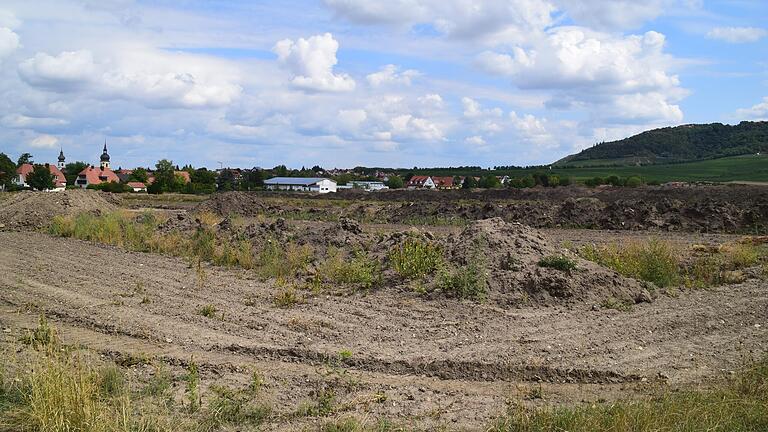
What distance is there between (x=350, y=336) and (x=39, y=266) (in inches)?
399

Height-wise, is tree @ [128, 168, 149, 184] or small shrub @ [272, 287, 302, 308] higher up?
tree @ [128, 168, 149, 184]

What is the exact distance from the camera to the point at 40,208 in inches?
1160

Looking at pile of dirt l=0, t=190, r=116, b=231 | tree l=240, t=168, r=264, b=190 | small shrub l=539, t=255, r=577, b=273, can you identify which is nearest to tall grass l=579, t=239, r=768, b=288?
small shrub l=539, t=255, r=577, b=273

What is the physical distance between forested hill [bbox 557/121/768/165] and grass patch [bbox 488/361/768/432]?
12238cm

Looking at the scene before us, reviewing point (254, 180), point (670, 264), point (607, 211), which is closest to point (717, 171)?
point (607, 211)

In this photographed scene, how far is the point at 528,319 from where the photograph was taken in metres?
10.6

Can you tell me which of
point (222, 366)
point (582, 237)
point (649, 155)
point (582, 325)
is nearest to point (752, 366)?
point (582, 325)

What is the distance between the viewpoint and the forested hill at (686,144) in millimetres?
121250

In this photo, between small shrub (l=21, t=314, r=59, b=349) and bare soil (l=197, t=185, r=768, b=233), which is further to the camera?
bare soil (l=197, t=185, r=768, b=233)

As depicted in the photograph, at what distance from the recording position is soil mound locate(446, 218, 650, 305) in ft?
38.6

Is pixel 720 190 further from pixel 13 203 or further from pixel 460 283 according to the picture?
pixel 13 203

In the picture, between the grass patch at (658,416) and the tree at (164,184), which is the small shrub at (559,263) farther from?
the tree at (164,184)

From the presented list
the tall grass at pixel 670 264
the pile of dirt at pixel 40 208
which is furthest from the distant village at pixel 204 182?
the tall grass at pixel 670 264

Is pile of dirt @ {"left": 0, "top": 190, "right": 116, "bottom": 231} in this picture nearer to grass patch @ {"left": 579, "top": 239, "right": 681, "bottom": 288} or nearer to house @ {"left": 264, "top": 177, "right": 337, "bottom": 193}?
grass patch @ {"left": 579, "top": 239, "right": 681, "bottom": 288}
